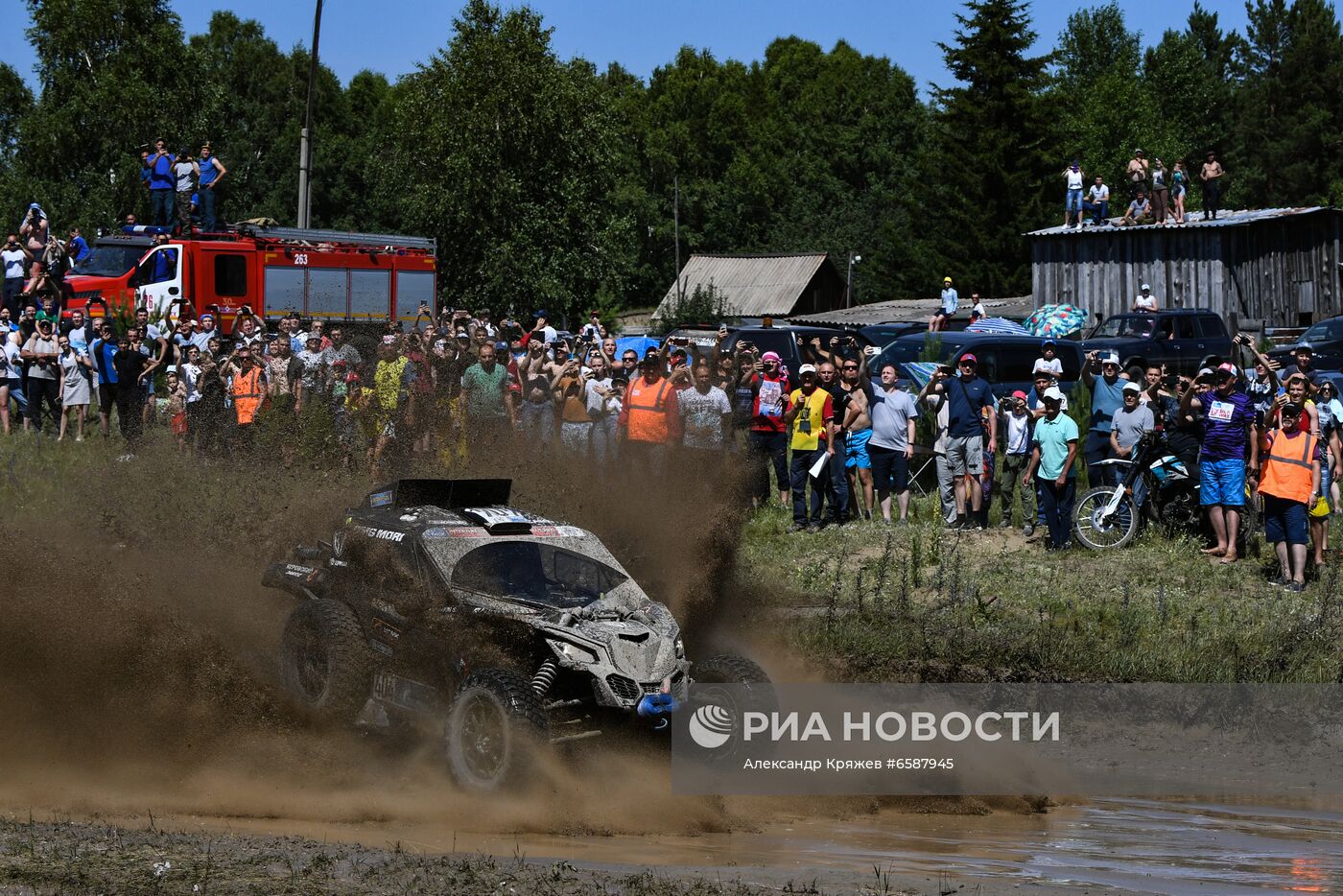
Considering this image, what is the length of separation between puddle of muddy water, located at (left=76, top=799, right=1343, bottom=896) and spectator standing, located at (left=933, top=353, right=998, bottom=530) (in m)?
7.59

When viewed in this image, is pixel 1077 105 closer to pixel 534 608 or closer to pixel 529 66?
pixel 529 66

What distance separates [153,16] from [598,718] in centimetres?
6406

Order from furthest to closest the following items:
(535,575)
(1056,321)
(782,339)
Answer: (1056,321) → (782,339) → (535,575)

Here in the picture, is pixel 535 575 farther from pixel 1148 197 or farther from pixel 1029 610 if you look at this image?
pixel 1148 197

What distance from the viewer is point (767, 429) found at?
17.7 m

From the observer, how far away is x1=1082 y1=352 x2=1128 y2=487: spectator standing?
16656 mm

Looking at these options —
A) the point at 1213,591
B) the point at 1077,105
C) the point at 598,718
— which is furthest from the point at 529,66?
the point at 1077,105

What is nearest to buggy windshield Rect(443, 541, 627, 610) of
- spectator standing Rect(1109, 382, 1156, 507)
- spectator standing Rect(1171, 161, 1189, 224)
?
spectator standing Rect(1109, 382, 1156, 507)

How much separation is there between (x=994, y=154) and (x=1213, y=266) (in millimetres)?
22138

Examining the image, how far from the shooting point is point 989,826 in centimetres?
885

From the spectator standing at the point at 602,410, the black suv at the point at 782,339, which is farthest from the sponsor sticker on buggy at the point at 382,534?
the black suv at the point at 782,339

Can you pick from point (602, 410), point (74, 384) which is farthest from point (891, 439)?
point (74, 384)

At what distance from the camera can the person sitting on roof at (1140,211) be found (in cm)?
4003

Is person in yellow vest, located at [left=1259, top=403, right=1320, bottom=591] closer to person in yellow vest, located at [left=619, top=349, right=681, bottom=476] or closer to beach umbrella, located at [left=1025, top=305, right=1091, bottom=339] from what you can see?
person in yellow vest, located at [left=619, top=349, right=681, bottom=476]
